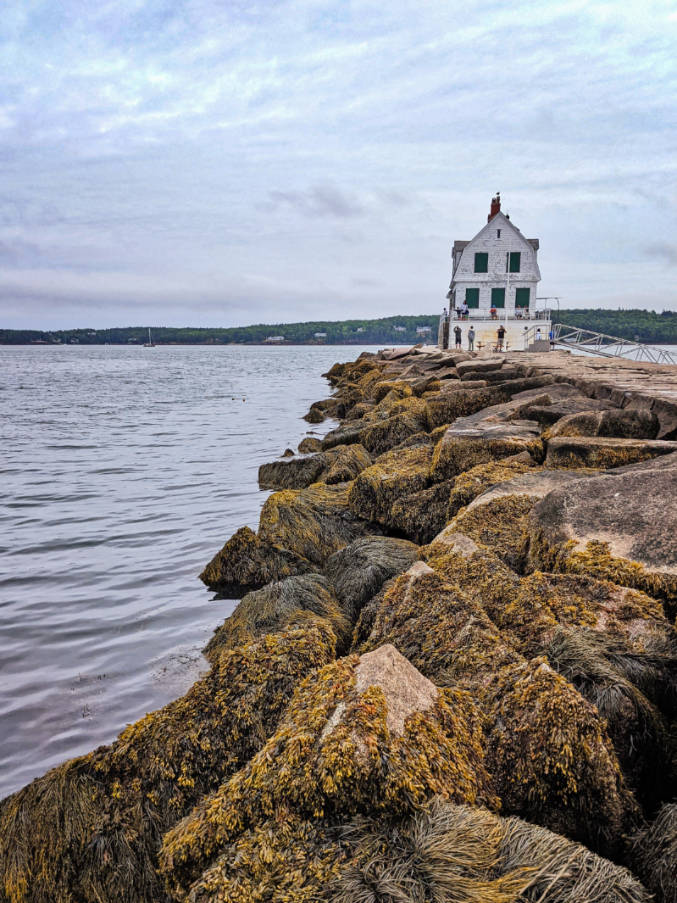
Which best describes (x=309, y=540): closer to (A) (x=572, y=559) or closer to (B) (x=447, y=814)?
(A) (x=572, y=559)

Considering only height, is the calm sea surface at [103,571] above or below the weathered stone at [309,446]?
below

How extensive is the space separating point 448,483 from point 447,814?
3685 millimetres

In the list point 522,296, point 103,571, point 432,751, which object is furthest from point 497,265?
point 432,751

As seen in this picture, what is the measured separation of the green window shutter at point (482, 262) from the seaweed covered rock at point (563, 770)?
128 ft

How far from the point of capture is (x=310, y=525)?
546 cm

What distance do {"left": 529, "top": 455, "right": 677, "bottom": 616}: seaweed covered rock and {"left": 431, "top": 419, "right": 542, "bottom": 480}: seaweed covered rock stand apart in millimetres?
1797

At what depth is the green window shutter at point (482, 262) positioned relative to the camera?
37438 mm

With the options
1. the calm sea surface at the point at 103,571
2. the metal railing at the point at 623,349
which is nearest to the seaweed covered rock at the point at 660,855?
the calm sea surface at the point at 103,571

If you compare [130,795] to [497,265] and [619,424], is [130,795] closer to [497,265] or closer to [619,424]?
[619,424]

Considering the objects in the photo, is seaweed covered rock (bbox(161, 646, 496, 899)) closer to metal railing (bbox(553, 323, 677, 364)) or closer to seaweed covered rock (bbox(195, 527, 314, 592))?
seaweed covered rock (bbox(195, 527, 314, 592))

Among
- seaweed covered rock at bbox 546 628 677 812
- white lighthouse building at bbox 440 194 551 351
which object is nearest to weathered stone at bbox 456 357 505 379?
seaweed covered rock at bbox 546 628 677 812

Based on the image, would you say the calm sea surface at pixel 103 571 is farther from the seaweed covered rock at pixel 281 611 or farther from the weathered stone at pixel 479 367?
the weathered stone at pixel 479 367

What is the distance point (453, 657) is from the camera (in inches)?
94.0

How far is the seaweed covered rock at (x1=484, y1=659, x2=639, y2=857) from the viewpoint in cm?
174
